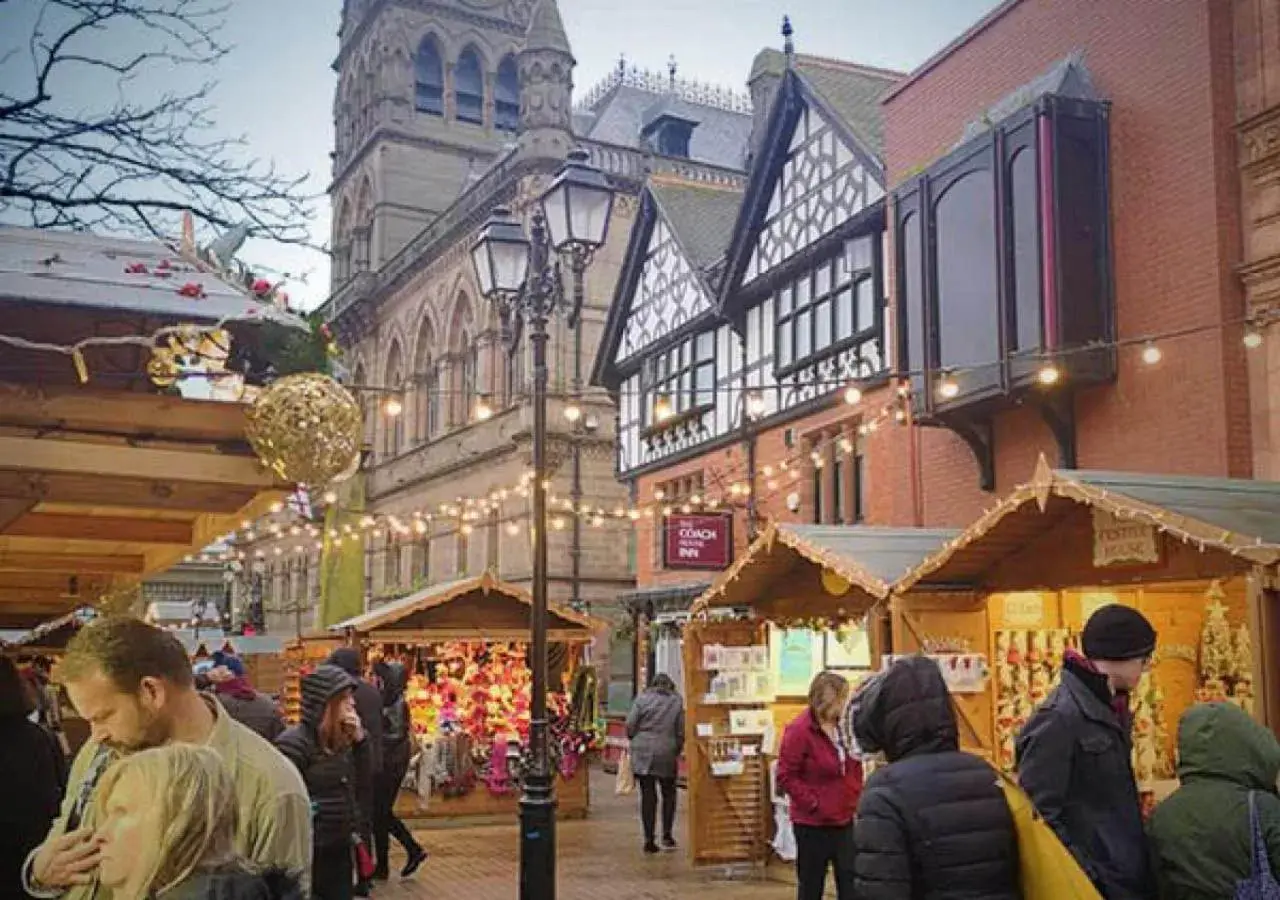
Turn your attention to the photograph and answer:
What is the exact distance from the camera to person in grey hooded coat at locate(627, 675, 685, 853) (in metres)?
13.8

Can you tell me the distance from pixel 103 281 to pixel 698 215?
70.9 ft

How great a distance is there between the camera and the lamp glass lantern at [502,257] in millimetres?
10617

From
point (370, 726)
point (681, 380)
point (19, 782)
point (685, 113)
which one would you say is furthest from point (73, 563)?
point (685, 113)

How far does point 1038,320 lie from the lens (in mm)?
13953

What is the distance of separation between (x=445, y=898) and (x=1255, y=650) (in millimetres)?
7068

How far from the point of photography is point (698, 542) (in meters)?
20.9

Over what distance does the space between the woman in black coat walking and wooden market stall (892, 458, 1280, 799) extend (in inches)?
238

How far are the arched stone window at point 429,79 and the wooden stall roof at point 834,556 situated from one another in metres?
35.9

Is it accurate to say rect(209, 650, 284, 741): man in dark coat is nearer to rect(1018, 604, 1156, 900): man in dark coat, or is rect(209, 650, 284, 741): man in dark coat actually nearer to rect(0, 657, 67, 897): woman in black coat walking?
rect(0, 657, 67, 897): woman in black coat walking

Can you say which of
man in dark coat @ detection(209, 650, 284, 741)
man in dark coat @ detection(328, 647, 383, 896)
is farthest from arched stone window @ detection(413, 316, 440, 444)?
man in dark coat @ detection(209, 650, 284, 741)

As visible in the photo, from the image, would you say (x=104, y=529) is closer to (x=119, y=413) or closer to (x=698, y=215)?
(x=119, y=413)

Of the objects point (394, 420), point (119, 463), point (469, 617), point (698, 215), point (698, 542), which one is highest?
point (698, 215)

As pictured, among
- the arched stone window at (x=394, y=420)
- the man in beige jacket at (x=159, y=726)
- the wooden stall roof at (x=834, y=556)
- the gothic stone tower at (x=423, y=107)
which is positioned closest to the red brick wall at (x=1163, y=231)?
the wooden stall roof at (x=834, y=556)

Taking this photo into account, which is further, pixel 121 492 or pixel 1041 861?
pixel 121 492
